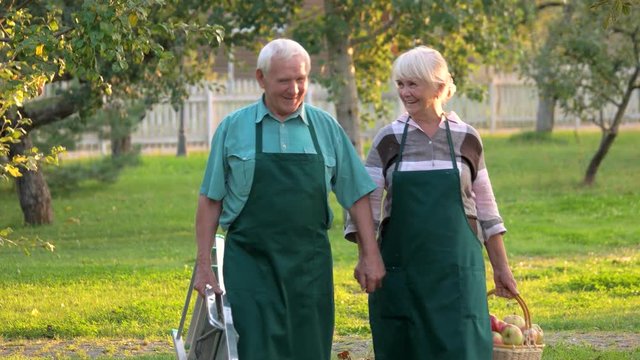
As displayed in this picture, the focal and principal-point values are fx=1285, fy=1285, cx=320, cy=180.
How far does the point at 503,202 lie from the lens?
18609 millimetres


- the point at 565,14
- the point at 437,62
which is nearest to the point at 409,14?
the point at 565,14

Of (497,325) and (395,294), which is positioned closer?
(395,294)

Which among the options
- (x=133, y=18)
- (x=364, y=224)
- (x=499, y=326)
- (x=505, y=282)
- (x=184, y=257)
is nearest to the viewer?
(x=364, y=224)

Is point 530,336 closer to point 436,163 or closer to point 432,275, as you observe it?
point 432,275

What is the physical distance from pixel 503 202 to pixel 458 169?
13312 millimetres

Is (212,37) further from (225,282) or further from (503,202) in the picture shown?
(503,202)

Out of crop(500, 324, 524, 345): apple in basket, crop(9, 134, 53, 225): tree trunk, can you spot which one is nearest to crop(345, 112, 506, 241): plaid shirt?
crop(500, 324, 524, 345): apple in basket

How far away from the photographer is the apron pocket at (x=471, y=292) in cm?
546

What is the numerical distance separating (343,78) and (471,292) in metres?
10.2

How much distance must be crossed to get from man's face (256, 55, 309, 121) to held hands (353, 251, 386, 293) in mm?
696

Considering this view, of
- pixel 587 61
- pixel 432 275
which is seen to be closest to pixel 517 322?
pixel 432 275

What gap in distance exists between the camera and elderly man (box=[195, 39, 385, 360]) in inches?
207

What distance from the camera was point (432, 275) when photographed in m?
5.47

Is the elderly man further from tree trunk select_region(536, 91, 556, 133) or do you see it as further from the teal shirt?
tree trunk select_region(536, 91, 556, 133)
